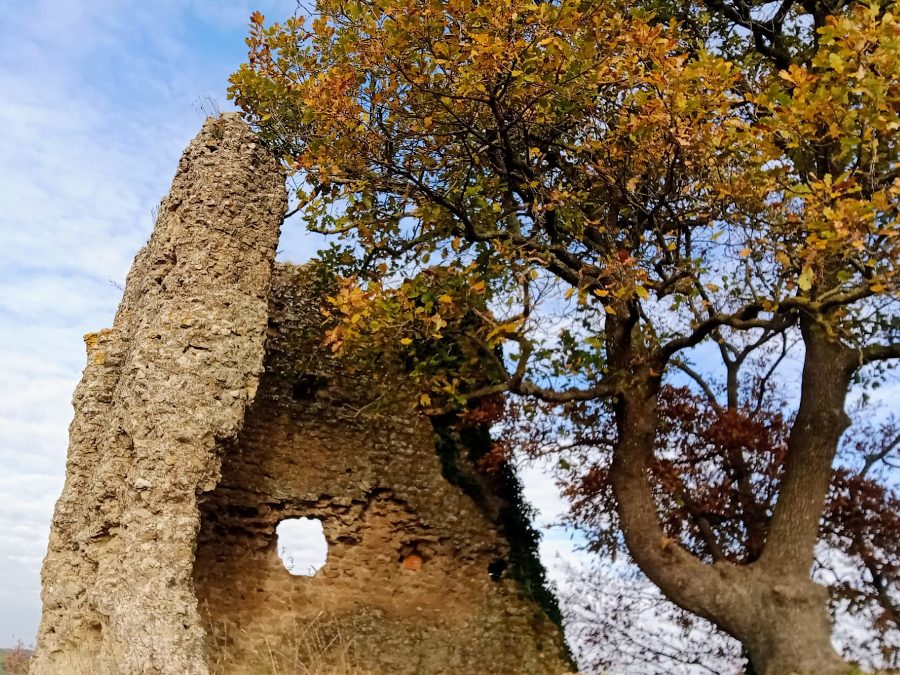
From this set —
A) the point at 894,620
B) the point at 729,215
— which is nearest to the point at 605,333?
the point at 729,215

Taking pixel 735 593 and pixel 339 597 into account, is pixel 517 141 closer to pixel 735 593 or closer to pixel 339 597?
pixel 735 593

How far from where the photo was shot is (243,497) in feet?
39.7

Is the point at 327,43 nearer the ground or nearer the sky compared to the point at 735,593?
nearer the sky

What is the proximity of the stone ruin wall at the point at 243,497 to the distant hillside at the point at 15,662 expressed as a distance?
3.61 metres

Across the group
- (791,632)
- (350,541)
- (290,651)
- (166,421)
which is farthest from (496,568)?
(166,421)

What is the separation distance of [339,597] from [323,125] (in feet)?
22.3

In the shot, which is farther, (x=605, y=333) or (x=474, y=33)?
(x=605, y=333)

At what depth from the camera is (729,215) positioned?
8.98m

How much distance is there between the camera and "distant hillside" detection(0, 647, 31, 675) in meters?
12.2

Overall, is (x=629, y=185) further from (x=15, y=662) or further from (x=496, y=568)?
(x=15, y=662)

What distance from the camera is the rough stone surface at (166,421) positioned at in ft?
25.2

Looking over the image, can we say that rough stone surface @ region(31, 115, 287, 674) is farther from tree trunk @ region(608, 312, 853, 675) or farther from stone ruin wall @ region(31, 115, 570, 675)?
tree trunk @ region(608, 312, 853, 675)

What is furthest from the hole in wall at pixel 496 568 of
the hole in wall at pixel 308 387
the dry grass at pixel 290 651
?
the hole in wall at pixel 308 387

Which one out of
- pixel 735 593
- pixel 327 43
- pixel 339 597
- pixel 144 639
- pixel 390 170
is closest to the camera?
pixel 144 639
